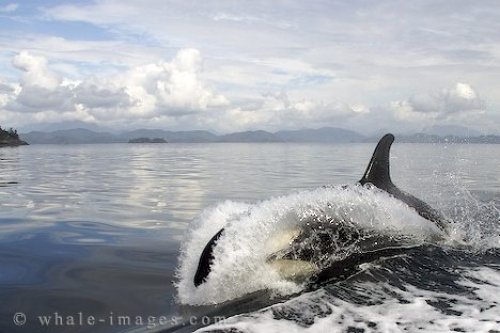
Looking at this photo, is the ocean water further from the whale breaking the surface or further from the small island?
the small island

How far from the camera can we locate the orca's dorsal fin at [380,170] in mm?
10633

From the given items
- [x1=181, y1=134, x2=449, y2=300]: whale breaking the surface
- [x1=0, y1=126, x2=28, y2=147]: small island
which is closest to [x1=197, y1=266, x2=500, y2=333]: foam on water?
[x1=181, y1=134, x2=449, y2=300]: whale breaking the surface

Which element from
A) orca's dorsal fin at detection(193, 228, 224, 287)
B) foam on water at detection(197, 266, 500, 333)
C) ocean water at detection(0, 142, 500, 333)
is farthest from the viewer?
orca's dorsal fin at detection(193, 228, 224, 287)

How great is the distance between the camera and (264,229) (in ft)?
25.0

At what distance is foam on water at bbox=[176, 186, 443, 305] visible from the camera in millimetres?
6926

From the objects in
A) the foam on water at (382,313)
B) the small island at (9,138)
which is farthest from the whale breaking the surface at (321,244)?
the small island at (9,138)

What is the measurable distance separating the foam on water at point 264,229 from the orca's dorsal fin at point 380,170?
2.25 feet

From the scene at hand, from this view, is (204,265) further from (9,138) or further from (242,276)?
(9,138)

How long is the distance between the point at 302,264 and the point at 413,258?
8.00ft

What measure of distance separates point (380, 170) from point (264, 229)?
14.1ft

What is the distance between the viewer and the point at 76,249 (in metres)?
9.90

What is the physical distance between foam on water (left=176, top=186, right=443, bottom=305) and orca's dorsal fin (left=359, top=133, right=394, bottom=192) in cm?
69

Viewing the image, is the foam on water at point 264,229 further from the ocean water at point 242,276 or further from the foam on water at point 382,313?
the foam on water at point 382,313

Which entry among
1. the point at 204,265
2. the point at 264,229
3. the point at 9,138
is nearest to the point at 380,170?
the point at 264,229
